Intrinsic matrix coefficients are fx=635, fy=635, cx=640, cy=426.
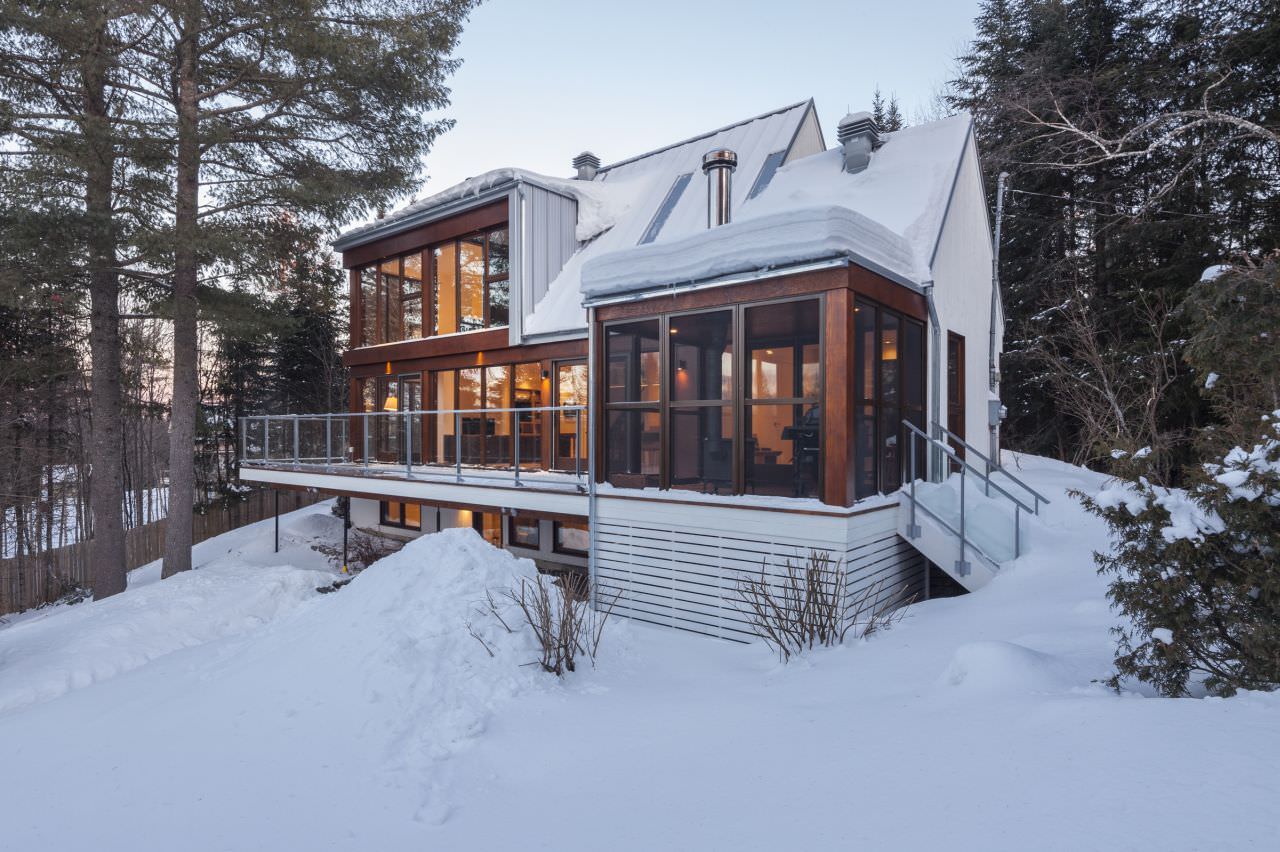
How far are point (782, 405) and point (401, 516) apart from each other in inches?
434

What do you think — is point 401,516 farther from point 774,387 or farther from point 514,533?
point 774,387

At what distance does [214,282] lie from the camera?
39.2 feet

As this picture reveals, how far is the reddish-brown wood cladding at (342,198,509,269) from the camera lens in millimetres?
12117

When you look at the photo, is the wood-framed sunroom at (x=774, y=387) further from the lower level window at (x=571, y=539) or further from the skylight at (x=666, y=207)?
the skylight at (x=666, y=207)

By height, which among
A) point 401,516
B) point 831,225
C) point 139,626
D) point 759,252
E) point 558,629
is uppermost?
point 831,225

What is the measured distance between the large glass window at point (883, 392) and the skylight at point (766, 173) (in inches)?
178

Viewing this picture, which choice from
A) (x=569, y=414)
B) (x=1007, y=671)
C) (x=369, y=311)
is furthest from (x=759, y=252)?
(x=369, y=311)

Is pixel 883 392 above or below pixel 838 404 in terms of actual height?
above

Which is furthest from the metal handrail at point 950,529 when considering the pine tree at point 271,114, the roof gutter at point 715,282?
the pine tree at point 271,114

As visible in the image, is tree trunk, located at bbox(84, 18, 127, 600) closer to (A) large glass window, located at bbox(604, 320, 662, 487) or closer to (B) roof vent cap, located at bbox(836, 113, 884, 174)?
(A) large glass window, located at bbox(604, 320, 662, 487)

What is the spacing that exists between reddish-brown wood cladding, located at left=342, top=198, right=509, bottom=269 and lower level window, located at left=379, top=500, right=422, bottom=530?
18.3 feet

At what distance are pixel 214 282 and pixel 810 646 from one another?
12367 mm

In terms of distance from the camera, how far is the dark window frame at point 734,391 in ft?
20.4

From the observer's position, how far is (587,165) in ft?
50.2
